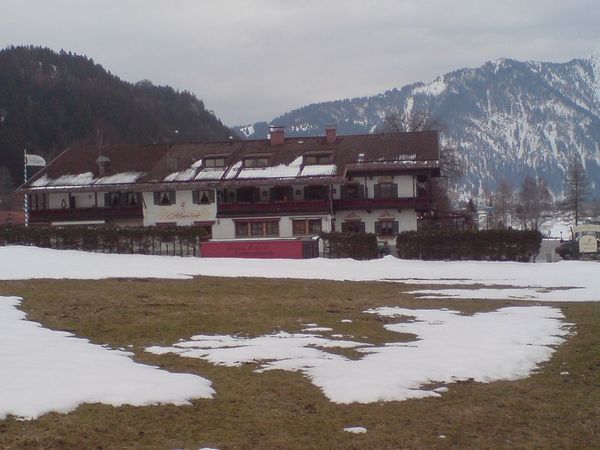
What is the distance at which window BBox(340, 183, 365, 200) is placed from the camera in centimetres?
6031

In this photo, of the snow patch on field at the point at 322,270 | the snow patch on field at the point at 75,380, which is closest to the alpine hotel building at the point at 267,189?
the snow patch on field at the point at 322,270

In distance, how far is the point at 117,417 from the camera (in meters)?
7.81

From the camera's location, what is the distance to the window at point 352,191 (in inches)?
2375

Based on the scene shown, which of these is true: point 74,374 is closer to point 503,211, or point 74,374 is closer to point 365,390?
point 365,390

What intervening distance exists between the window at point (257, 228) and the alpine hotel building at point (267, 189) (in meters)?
0.09

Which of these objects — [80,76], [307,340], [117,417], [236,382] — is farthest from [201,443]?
[80,76]

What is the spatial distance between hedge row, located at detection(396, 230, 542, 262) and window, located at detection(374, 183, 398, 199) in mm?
18957

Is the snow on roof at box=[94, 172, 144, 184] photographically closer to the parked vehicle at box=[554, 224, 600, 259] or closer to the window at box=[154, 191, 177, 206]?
the window at box=[154, 191, 177, 206]

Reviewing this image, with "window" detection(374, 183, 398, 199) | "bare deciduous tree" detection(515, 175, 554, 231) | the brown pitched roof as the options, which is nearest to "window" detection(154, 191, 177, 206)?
the brown pitched roof

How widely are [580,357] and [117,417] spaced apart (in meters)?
8.21

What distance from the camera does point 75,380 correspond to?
9180 mm

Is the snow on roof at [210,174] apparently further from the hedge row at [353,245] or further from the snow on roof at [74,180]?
the hedge row at [353,245]

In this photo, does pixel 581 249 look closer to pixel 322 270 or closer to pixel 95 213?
pixel 322 270

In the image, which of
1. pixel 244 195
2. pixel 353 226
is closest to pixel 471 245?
pixel 353 226
